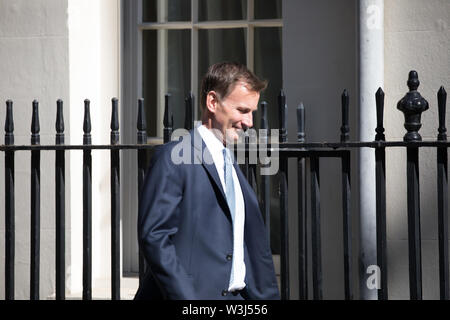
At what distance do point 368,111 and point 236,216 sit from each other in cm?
203

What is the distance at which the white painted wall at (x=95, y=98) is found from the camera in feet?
18.5

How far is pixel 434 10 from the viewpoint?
514 cm

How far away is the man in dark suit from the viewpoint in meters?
3.14

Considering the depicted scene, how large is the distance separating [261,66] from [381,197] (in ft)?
6.43

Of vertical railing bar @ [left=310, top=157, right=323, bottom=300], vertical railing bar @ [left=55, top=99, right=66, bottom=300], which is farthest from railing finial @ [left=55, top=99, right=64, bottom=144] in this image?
vertical railing bar @ [left=310, top=157, right=323, bottom=300]

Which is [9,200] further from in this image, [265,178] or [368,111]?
[368,111]

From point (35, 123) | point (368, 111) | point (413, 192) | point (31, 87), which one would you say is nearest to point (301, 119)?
point (413, 192)

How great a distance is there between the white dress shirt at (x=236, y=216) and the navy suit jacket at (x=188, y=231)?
22 millimetres

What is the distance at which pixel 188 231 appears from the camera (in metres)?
3.23

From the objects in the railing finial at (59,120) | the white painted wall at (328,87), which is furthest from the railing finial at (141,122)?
the white painted wall at (328,87)

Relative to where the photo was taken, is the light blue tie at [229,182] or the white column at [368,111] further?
the white column at [368,111]

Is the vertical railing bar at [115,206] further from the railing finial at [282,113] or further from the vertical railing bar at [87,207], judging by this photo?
the railing finial at [282,113]

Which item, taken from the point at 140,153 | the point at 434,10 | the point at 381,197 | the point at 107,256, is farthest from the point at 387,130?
the point at 107,256
